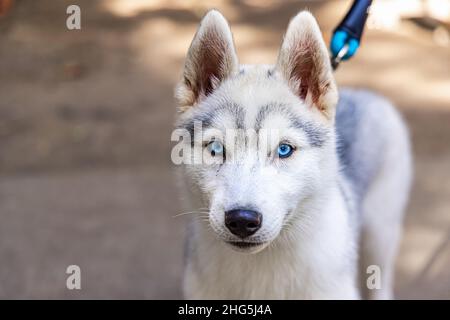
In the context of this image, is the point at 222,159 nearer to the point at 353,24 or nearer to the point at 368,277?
the point at 353,24

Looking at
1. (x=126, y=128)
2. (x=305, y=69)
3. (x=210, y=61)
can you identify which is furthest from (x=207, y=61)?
(x=126, y=128)

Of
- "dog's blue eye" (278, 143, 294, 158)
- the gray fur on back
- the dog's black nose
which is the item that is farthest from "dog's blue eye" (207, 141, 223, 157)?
the gray fur on back

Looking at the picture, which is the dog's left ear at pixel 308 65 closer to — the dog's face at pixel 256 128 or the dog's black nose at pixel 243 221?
the dog's face at pixel 256 128

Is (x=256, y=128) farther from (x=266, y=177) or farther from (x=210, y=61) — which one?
(x=210, y=61)

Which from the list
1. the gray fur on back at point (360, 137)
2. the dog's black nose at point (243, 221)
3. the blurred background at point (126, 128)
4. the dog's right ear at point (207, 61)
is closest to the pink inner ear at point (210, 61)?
the dog's right ear at point (207, 61)

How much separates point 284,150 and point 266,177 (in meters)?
0.20

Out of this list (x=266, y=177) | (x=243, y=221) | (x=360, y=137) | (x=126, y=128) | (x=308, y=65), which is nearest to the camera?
(x=243, y=221)

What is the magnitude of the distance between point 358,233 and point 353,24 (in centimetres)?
123

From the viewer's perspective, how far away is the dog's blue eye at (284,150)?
334 cm

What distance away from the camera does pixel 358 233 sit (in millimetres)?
4418

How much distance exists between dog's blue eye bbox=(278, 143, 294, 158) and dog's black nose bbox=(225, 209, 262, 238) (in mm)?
380

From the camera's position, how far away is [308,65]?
356 centimetres
